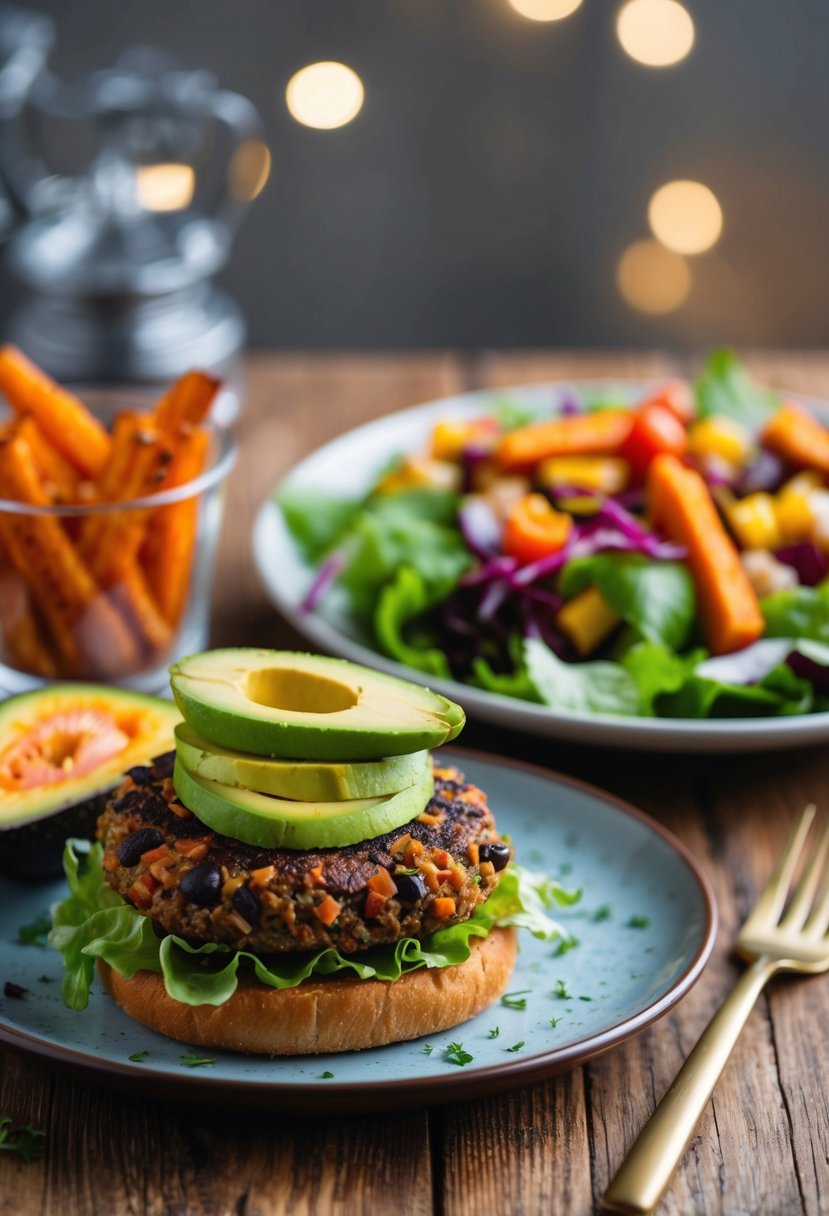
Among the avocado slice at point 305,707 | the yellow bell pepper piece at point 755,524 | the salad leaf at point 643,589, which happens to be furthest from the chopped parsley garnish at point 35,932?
the yellow bell pepper piece at point 755,524

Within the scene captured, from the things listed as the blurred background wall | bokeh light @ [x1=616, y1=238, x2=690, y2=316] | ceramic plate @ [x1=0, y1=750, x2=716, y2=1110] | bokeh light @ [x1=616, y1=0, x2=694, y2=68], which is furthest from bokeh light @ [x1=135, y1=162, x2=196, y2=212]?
ceramic plate @ [x1=0, y1=750, x2=716, y2=1110]

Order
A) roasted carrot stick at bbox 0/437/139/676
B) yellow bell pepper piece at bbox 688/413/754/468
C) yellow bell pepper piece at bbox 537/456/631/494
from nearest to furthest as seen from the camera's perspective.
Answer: roasted carrot stick at bbox 0/437/139/676, yellow bell pepper piece at bbox 537/456/631/494, yellow bell pepper piece at bbox 688/413/754/468

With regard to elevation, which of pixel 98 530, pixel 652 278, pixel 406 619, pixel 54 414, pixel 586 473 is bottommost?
pixel 652 278

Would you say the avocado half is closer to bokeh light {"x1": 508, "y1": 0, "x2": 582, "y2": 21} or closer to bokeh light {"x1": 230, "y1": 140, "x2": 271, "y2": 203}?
bokeh light {"x1": 230, "y1": 140, "x2": 271, "y2": 203}

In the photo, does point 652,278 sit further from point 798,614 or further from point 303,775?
point 303,775

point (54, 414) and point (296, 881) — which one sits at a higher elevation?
point (54, 414)

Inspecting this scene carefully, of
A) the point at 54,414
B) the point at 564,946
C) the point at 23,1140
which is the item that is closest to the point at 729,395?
the point at 54,414
